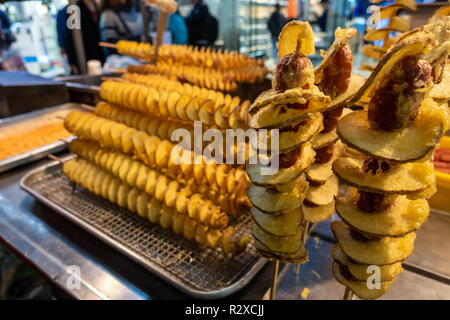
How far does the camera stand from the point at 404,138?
0.72 meters

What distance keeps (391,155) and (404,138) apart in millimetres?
66

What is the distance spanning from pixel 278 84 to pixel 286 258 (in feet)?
2.05

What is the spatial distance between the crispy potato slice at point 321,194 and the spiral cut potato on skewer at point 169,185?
708 mm

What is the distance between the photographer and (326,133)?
Answer: 0.99 meters

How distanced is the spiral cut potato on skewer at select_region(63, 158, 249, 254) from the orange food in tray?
104cm

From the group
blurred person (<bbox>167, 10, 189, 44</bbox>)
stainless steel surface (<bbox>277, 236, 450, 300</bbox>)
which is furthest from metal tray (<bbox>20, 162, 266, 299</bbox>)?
blurred person (<bbox>167, 10, 189, 44</bbox>)

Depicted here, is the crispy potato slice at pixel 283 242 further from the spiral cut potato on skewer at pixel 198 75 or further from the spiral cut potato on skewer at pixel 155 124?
the spiral cut potato on skewer at pixel 198 75

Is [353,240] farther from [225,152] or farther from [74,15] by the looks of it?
[74,15]

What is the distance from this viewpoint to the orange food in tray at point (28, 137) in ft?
9.83

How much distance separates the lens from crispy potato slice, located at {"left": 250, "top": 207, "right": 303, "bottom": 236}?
965 mm

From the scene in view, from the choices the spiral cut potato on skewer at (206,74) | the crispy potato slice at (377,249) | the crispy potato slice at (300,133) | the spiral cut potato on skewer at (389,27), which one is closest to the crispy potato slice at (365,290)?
the crispy potato slice at (377,249)

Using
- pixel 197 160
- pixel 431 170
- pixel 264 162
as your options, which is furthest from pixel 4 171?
pixel 431 170
